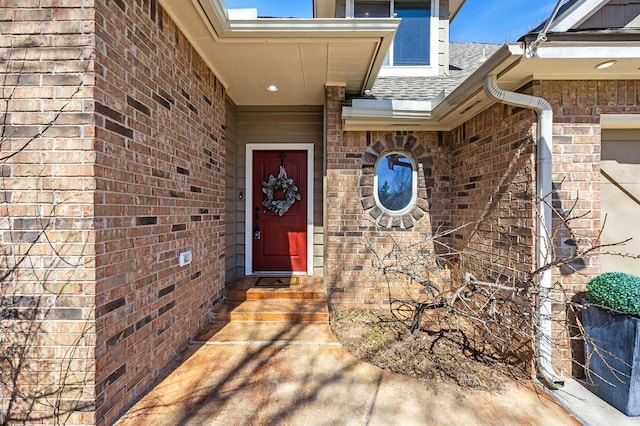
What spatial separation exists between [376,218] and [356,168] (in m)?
0.73

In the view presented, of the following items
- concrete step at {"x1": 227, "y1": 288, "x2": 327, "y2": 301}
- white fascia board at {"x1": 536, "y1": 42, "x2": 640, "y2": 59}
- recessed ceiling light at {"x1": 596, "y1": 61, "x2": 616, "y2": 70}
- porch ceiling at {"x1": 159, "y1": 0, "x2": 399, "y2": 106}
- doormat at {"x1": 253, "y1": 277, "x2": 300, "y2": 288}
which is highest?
porch ceiling at {"x1": 159, "y1": 0, "x2": 399, "y2": 106}

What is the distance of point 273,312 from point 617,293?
3.08 meters

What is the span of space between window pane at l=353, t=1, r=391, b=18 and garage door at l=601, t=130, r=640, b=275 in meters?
3.68

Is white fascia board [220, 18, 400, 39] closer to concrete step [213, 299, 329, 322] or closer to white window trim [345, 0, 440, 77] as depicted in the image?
white window trim [345, 0, 440, 77]

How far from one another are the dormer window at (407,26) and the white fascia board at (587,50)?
2.94 m

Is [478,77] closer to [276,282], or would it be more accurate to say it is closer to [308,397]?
[308,397]

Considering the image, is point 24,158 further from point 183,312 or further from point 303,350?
point 303,350

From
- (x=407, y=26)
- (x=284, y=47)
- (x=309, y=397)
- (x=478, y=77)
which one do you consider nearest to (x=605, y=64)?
(x=478, y=77)

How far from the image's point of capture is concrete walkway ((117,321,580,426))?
1941 millimetres

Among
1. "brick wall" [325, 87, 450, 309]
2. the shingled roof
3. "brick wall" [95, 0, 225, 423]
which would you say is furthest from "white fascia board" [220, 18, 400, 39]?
the shingled roof

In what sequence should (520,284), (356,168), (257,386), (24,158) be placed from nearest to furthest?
(24,158)
(257,386)
(520,284)
(356,168)

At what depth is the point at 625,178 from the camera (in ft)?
8.68

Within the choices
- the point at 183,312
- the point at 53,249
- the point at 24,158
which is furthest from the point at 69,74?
the point at 183,312

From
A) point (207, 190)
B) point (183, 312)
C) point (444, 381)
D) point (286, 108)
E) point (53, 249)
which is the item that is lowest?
point (444, 381)
